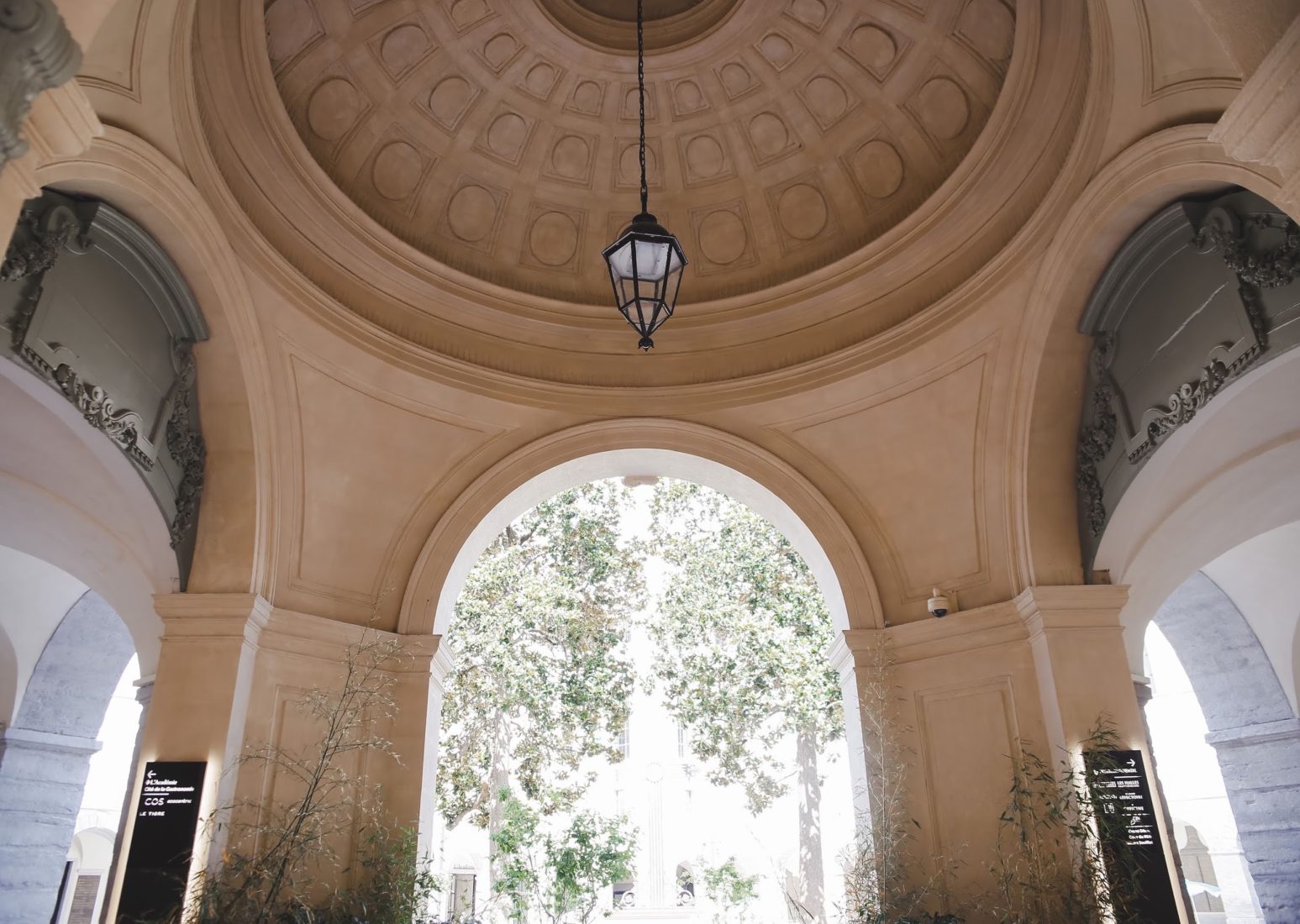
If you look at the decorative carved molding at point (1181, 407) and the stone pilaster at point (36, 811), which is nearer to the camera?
the decorative carved molding at point (1181, 407)

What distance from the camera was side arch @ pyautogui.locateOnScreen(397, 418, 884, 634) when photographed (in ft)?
24.7

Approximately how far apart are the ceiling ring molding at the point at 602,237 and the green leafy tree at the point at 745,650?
225 inches

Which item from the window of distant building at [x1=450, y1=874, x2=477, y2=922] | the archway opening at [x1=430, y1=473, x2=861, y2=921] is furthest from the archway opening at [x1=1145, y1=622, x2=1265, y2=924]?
the window of distant building at [x1=450, y1=874, x2=477, y2=922]

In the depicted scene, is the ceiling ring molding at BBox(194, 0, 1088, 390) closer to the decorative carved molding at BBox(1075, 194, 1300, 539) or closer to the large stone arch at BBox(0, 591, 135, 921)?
the decorative carved molding at BBox(1075, 194, 1300, 539)

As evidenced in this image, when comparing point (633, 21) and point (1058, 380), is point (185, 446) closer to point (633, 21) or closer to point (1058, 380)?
point (633, 21)

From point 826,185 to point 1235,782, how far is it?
Result: 7.23 metres

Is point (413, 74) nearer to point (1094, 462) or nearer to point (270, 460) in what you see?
point (270, 460)

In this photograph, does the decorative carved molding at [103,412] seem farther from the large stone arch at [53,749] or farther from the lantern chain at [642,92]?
the large stone arch at [53,749]

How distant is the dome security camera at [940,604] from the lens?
6988 mm

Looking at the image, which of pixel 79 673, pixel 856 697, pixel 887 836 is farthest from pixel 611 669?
pixel 887 836

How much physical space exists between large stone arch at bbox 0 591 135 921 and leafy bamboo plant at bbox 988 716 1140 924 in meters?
8.16

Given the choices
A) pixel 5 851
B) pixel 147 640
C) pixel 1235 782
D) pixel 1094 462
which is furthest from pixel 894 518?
pixel 5 851

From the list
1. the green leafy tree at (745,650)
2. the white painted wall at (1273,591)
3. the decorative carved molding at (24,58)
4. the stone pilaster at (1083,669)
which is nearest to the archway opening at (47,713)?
the green leafy tree at (745,650)

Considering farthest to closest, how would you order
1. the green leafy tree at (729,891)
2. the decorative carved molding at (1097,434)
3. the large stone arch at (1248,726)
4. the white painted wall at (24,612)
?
the green leafy tree at (729,891)
the white painted wall at (24,612)
the large stone arch at (1248,726)
the decorative carved molding at (1097,434)
